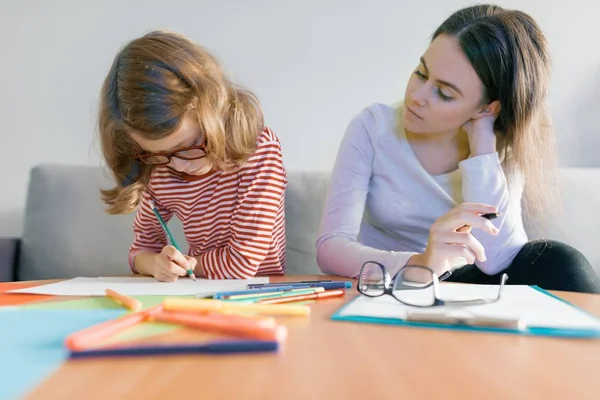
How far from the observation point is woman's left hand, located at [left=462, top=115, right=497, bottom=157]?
1164mm

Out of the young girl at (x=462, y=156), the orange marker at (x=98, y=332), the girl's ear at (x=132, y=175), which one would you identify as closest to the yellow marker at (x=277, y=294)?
the orange marker at (x=98, y=332)

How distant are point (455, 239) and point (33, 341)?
57 centimetres

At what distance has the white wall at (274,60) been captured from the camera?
→ 1.69 m

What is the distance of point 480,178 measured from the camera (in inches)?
44.5

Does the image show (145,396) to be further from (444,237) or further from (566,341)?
(444,237)

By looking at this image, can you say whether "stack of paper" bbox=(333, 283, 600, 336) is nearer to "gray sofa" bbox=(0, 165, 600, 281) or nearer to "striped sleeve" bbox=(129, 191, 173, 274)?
"striped sleeve" bbox=(129, 191, 173, 274)

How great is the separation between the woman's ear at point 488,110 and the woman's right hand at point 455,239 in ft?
1.07

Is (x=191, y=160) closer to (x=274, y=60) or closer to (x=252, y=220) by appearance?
(x=252, y=220)

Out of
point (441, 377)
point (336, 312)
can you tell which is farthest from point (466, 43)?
point (441, 377)

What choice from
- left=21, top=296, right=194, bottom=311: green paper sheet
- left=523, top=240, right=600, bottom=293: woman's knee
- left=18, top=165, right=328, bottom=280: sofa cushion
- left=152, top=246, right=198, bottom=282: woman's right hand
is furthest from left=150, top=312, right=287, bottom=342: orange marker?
left=18, top=165, right=328, bottom=280: sofa cushion

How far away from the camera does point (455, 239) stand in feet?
2.95

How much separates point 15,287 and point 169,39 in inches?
18.5

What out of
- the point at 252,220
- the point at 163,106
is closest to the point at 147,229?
the point at 252,220

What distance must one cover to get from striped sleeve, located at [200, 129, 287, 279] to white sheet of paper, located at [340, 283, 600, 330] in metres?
0.40
